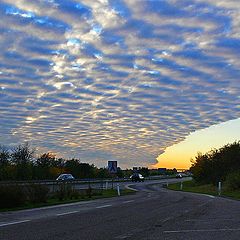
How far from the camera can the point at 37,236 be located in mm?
12109

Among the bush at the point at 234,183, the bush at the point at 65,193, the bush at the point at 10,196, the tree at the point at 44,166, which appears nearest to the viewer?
the bush at the point at 10,196

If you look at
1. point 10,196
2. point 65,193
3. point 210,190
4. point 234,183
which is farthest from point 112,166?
point 10,196

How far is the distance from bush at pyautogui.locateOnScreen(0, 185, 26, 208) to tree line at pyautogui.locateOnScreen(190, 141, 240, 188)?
36156mm

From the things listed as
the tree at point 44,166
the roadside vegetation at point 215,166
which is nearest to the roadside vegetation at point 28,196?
the roadside vegetation at point 215,166

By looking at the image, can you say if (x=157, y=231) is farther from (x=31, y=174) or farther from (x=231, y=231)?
(x=31, y=174)

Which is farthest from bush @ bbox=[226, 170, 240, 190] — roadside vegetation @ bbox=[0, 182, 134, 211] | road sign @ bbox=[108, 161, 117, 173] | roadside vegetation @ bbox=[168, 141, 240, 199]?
roadside vegetation @ bbox=[0, 182, 134, 211]

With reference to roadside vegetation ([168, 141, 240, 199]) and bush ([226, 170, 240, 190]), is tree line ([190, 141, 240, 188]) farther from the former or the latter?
bush ([226, 170, 240, 190])

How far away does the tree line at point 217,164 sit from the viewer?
206 ft

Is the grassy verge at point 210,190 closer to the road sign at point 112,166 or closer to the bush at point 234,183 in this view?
the bush at point 234,183

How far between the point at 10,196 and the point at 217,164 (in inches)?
1779

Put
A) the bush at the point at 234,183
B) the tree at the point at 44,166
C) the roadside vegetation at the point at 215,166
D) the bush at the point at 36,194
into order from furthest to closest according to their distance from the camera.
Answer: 1. the tree at the point at 44,166
2. the roadside vegetation at the point at 215,166
3. the bush at the point at 234,183
4. the bush at the point at 36,194

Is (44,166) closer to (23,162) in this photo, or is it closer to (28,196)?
(23,162)

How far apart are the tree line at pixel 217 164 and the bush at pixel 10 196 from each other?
119ft

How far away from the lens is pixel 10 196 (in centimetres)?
2605
